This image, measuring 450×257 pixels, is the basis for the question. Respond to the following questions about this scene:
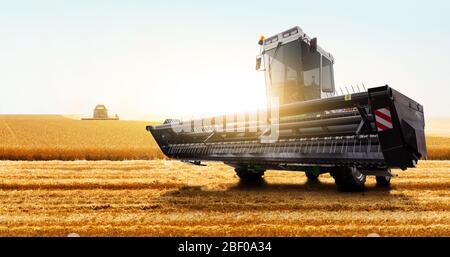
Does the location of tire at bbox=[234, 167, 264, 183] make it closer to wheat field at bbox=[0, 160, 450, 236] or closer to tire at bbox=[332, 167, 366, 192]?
wheat field at bbox=[0, 160, 450, 236]

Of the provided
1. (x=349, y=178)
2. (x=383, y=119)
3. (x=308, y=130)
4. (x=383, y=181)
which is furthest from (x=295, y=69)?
(x=383, y=119)

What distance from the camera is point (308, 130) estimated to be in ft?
19.9

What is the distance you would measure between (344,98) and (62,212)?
4.13 meters

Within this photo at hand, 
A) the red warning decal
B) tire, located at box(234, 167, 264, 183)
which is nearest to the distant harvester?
tire, located at box(234, 167, 264, 183)

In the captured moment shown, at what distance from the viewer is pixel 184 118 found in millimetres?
8352

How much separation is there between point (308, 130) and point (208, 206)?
1.99 metres

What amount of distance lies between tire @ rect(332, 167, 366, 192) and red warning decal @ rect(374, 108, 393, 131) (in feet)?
5.87

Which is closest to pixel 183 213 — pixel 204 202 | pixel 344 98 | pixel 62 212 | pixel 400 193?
pixel 204 202

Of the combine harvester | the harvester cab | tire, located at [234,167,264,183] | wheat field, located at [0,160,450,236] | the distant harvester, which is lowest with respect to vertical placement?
wheat field, located at [0,160,450,236]

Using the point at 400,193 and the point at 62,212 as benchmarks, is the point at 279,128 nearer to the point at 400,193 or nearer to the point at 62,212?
the point at 400,193

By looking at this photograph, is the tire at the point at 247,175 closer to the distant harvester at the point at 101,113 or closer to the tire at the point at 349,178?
the tire at the point at 349,178

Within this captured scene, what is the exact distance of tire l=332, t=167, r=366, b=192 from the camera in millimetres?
6582

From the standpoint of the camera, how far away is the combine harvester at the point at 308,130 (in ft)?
15.9

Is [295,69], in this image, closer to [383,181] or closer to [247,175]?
[247,175]
